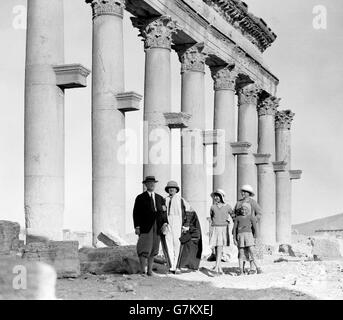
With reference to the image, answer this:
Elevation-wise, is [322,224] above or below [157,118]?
below

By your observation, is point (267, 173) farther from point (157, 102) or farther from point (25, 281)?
point (25, 281)

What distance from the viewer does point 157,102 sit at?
2786 centimetres

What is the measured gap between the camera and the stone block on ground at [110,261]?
18266 millimetres

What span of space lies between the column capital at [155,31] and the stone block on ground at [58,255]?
13.5 metres

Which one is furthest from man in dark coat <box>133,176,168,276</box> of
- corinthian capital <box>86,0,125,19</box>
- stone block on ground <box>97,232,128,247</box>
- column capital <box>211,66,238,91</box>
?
column capital <box>211,66,238,91</box>

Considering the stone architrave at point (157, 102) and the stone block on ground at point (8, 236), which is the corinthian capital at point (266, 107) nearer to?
the stone architrave at point (157, 102)

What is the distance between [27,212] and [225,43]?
19.1 m

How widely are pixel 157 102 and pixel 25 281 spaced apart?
17.0 meters

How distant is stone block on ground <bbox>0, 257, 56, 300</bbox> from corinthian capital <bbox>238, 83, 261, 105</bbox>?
29.8 m

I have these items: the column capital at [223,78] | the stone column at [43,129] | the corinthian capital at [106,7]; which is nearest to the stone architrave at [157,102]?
the corinthian capital at [106,7]

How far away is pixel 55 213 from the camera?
19688 mm

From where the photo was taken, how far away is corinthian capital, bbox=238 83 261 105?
40.8 metres

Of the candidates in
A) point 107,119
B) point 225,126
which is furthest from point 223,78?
point 107,119
